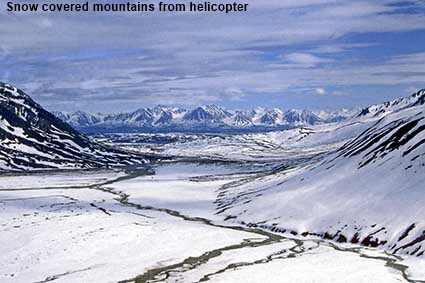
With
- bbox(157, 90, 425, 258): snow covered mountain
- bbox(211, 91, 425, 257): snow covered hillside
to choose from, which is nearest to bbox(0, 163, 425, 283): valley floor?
bbox(157, 90, 425, 258): snow covered mountain

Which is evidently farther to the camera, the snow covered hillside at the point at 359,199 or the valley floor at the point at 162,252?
the snow covered hillside at the point at 359,199

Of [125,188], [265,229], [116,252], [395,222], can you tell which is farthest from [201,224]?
[125,188]

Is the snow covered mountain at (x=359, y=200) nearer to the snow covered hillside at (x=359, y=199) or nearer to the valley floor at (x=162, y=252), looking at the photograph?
the snow covered hillside at (x=359, y=199)

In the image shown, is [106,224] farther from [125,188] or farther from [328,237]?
[125,188]

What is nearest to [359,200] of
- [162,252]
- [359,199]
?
[359,199]

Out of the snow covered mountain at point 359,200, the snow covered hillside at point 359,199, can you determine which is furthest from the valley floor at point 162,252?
the snow covered hillside at point 359,199

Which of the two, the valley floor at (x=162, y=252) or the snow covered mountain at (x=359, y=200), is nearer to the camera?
the valley floor at (x=162, y=252)

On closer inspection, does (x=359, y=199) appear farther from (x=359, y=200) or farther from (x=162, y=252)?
(x=162, y=252)
